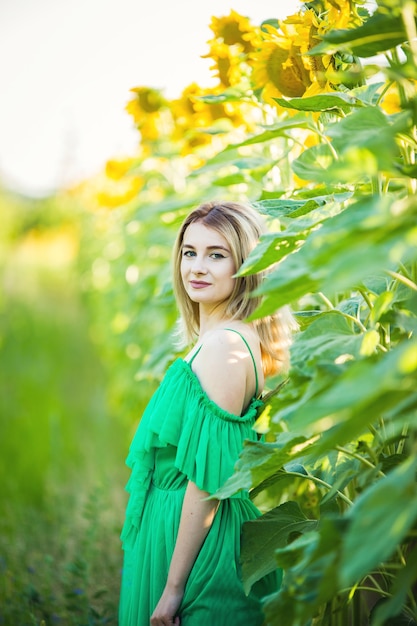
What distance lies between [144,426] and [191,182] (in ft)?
7.49

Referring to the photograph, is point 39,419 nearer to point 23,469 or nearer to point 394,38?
point 23,469

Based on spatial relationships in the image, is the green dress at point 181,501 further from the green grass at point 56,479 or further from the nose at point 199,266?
the green grass at point 56,479

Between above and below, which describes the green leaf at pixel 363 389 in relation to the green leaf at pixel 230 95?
below

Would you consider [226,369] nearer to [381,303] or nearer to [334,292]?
[381,303]

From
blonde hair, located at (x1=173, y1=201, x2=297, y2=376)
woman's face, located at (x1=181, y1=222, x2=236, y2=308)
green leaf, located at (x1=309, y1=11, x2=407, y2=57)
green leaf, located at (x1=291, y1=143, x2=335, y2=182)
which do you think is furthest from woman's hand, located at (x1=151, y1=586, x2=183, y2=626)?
green leaf, located at (x1=309, y1=11, x2=407, y2=57)

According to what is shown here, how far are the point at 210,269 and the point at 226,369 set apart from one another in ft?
0.92

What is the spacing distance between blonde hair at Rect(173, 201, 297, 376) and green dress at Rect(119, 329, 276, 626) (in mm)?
161

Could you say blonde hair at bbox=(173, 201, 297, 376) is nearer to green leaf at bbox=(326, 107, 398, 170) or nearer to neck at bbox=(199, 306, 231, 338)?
neck at bbox=(199, 306, 231, 338)

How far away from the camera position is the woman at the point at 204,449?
5.37 ft

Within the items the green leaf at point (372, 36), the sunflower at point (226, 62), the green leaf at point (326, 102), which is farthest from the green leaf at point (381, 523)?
the sunflower at point (226, 62)

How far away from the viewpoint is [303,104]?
138 centimetres

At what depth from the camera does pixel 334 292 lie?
984 mm

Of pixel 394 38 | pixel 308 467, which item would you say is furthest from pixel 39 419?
pixel 394 38

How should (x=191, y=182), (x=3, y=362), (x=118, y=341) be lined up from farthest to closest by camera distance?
(x=3, y=362)
(x=118, y=341)
(x=191, y=182)
